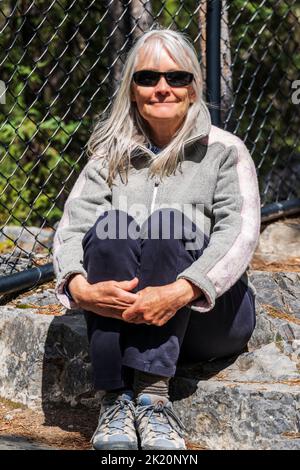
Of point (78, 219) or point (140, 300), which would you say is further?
point (78, 219)

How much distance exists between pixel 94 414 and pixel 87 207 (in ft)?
2.84

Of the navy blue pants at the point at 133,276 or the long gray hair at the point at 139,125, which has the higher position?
the long gray hair at the point at 139,125

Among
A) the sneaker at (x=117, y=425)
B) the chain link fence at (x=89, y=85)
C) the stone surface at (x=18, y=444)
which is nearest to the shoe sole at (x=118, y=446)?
the sneaker at (x=117, y=425)

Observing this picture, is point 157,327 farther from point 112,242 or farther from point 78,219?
point 78,219

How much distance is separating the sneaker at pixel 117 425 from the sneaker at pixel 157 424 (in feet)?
0.11

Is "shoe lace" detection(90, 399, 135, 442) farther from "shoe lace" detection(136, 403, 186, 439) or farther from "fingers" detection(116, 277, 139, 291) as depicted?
"fingers" detection(116, 277, 139, 291)

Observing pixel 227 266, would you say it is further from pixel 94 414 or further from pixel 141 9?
pixel 141 9

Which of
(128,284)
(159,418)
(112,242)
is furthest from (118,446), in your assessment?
(112,242)

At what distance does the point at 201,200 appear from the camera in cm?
351

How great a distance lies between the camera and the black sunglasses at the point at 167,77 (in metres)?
3.52

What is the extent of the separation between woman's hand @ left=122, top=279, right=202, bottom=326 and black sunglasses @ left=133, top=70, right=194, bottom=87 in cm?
82

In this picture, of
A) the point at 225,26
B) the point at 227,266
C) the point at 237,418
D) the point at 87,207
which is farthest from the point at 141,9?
the point at 237,418

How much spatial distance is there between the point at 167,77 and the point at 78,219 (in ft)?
2.12

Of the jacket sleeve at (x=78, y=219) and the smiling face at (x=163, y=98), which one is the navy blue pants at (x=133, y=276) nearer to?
the jacket sleeve at (x=78, y=219)
